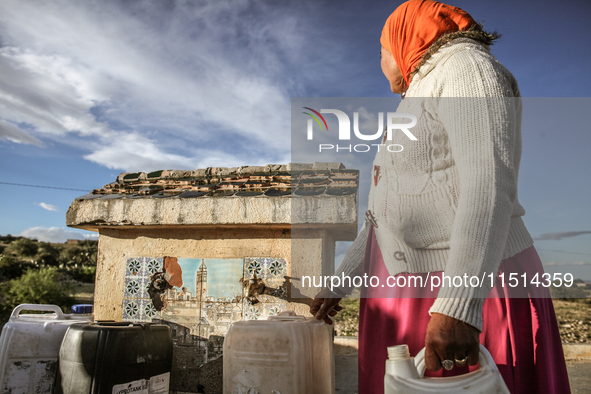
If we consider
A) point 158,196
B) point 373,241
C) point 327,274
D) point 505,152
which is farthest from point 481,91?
point 158,196

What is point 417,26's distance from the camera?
1.30 m

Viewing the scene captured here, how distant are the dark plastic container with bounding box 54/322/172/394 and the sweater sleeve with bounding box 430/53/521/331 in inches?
78.0

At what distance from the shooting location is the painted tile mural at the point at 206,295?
2879mm

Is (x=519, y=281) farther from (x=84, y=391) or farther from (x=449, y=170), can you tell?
(x=84, y=391)

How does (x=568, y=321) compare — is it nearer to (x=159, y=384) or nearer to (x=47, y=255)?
(x=159, y=384)

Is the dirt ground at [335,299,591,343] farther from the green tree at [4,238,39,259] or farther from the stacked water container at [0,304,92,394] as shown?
the green tree at [4,238,39,259]

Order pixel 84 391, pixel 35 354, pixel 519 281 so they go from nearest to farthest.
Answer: pixel 519 281 < pixel 84 391 < pixel 35 354

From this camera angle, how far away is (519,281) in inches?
43.6

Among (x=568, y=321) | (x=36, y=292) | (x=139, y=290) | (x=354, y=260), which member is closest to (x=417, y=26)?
(x=354, y=260)

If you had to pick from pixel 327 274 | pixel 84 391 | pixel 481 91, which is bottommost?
pixel 84 391

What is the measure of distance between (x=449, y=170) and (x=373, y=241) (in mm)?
438

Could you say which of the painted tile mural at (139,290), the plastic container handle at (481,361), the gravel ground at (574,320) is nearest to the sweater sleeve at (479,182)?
the plastic container handle at (481,361)

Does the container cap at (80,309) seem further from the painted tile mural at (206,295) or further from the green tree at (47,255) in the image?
the green tree at (47,255)

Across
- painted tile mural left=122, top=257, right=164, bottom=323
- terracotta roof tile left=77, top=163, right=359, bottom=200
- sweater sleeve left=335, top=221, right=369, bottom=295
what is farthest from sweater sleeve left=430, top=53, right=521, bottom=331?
painted tile mural left=122, top=257, right=164, bottom=323
